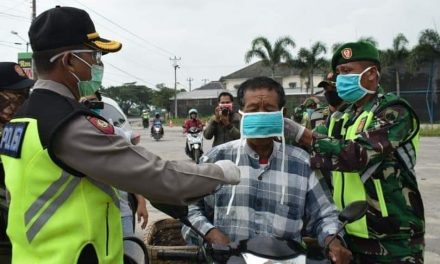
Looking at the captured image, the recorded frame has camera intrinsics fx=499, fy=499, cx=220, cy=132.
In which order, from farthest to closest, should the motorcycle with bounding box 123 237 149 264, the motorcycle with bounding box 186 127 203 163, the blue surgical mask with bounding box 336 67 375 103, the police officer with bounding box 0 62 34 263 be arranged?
the motorcycle with bounding box 186 127 203 163, the police officer with bounding box 0 62 34 263, the blue surgical mask with bounding box 336 67 375 103, the motorcycle with bounding box 123 237 149 264

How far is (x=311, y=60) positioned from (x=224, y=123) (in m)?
33.6

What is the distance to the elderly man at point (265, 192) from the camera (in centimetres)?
230

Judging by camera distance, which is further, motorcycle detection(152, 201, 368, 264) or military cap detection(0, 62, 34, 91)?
military cap detection(0, 62, 34, 91)

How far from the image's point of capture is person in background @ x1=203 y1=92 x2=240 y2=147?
6293 mm

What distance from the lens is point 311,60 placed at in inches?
1532

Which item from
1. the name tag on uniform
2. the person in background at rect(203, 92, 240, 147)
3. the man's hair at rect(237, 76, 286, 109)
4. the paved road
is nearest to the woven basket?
the man's hair at rect(237, 76, 286, 109)

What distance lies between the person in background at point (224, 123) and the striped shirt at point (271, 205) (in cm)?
375

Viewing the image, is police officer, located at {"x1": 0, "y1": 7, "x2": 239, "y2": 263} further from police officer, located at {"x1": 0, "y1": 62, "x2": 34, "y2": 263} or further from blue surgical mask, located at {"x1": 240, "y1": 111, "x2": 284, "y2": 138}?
police officer, located at {"x1": 0, "y1": 62, "x2": 34, "y2": 263}

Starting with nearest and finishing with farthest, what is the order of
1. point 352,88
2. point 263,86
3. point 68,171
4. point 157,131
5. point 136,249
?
1. point 68,171
2. point 136,249
3. point 263,86
4. point 352,88
5. point 157,131

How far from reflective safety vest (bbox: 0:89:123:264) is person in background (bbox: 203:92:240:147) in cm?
463

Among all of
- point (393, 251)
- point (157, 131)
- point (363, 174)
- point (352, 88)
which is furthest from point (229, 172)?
point (157, 131)

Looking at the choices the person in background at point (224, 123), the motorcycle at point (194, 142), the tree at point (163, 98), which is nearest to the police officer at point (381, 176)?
the person in background at point (224, 123)

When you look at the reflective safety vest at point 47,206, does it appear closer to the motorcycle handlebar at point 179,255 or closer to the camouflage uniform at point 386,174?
the motorcycle handlebar at point 179,255

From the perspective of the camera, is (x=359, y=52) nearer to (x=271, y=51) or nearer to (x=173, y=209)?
(x=173, y=209)
